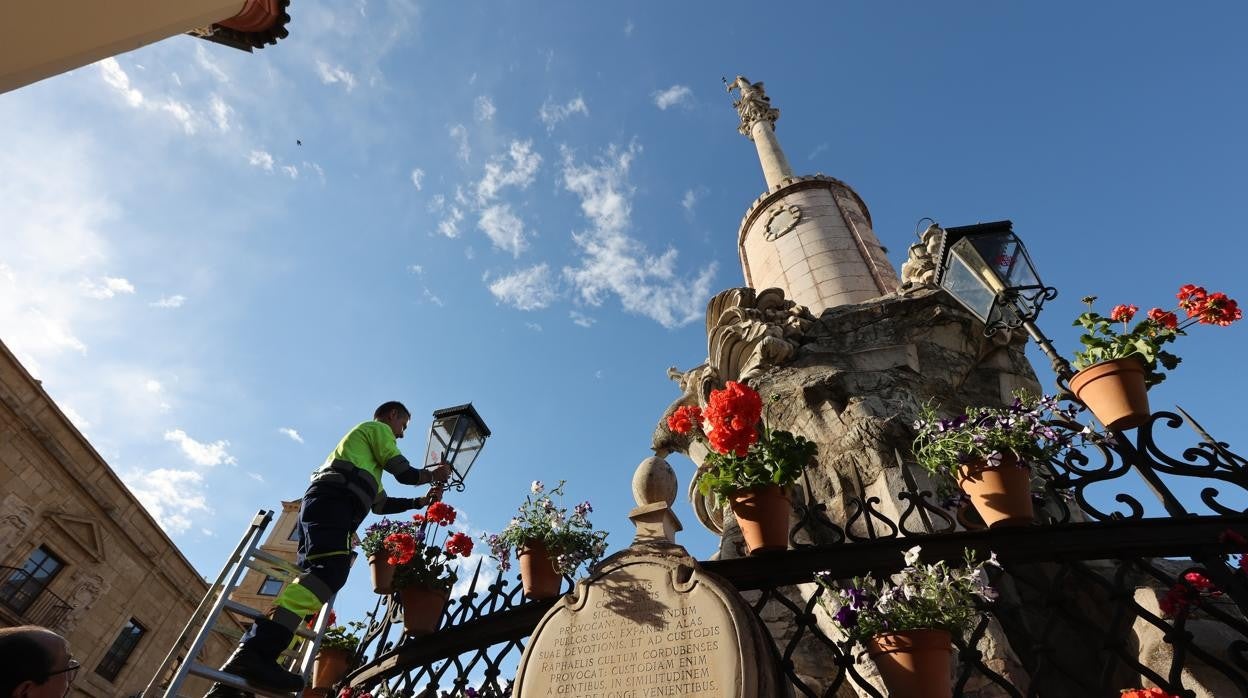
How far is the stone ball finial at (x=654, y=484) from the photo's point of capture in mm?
4355

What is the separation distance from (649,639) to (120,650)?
74.4 ft

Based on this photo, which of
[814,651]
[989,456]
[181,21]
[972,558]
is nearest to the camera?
[972,558]

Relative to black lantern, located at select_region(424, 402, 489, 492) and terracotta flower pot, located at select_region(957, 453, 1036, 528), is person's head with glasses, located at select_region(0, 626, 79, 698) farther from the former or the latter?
terracotta flower pot, located at select_region(957, 453, 1036, 528)

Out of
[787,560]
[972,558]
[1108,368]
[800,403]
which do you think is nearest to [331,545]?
[787,560]

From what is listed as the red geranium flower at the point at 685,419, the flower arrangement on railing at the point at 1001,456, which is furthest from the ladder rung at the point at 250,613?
the flower arrangement on railing at the point at 1001,456

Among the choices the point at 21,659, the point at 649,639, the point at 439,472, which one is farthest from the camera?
the point at 439,472

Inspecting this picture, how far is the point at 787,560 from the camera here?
3.73 metres

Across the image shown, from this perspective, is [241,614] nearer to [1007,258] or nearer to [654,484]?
[654,484]

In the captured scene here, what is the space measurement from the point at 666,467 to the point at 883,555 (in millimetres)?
1530

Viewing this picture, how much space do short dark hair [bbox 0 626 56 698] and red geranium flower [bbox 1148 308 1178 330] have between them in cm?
566

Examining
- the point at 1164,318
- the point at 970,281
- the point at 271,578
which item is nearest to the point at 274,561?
the point at 970,281

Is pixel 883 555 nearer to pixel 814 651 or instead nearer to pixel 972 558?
pixel 972 558

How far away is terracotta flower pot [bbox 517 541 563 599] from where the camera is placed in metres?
4.59

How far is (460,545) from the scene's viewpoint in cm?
529
